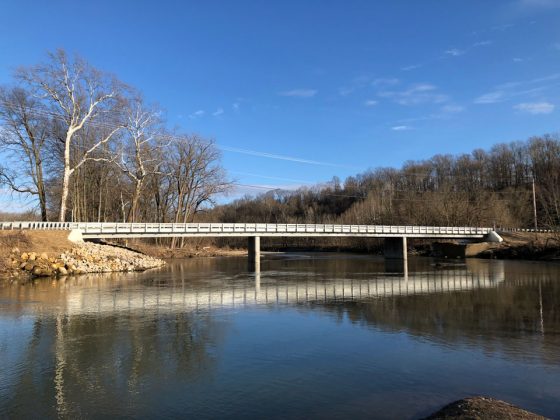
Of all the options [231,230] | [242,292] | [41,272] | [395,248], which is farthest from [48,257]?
[395,248]

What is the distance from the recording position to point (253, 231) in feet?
161

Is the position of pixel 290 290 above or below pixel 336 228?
below

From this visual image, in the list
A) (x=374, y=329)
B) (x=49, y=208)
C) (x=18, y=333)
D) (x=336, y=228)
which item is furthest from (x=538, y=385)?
(x=49, y=208)

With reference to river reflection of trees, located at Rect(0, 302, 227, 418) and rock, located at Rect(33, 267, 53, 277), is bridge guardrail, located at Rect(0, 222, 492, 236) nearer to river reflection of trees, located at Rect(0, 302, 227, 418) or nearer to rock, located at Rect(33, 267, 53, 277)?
rock, located at Rect(33, 267, 53, 277)

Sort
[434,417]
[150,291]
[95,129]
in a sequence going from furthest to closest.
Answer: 1. [95,129]
2. [150,291]
3. [434,417]

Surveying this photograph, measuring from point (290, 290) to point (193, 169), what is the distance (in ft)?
154

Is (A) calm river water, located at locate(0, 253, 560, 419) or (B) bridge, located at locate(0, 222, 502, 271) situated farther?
(B) bridge, located at locate(0, 222, 502, 271)

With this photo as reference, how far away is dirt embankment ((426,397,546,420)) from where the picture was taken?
22.4ft

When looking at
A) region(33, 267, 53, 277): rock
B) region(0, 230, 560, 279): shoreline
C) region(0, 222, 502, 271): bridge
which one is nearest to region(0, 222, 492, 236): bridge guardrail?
region(0, 222, 502, 271): bridge

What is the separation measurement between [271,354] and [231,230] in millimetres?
35872

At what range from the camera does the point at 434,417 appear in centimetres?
723

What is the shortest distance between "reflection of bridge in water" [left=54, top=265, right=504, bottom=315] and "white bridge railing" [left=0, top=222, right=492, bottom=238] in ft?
30.1

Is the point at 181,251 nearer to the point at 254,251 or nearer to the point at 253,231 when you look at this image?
the point at 254,251

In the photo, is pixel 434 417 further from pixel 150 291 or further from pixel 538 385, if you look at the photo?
pixel 150 291
